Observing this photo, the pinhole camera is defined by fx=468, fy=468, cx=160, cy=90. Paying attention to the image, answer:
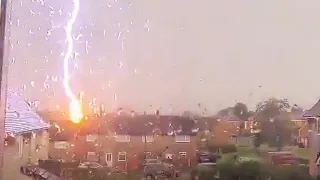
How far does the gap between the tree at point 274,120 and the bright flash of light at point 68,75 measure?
1.49 feet

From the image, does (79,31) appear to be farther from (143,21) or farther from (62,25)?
(143,21)

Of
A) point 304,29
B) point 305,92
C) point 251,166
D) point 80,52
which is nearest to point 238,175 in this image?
point 251,166

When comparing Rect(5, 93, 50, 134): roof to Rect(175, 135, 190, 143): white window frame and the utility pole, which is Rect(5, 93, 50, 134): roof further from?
Rect(175, 135, 190, 143): white window frame

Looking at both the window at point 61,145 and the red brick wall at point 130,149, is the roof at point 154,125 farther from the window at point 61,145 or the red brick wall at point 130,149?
the window at point 61,145

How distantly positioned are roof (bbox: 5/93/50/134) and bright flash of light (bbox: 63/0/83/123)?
7cm

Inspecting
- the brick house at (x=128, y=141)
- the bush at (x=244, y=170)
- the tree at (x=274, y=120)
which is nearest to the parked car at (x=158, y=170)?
the brick house at (x=128, y=141)

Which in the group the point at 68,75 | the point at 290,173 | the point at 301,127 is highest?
the point at 68,75

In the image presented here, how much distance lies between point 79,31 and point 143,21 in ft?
0.56

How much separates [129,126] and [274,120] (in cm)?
36

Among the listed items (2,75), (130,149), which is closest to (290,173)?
(130,149)

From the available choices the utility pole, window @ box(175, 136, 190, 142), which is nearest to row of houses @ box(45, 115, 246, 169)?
window @ box(175, 136, 190, 142)

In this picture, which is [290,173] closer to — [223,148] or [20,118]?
[223,148]

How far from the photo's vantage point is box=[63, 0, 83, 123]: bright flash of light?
1.19 meters

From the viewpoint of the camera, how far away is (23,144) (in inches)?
46.2
